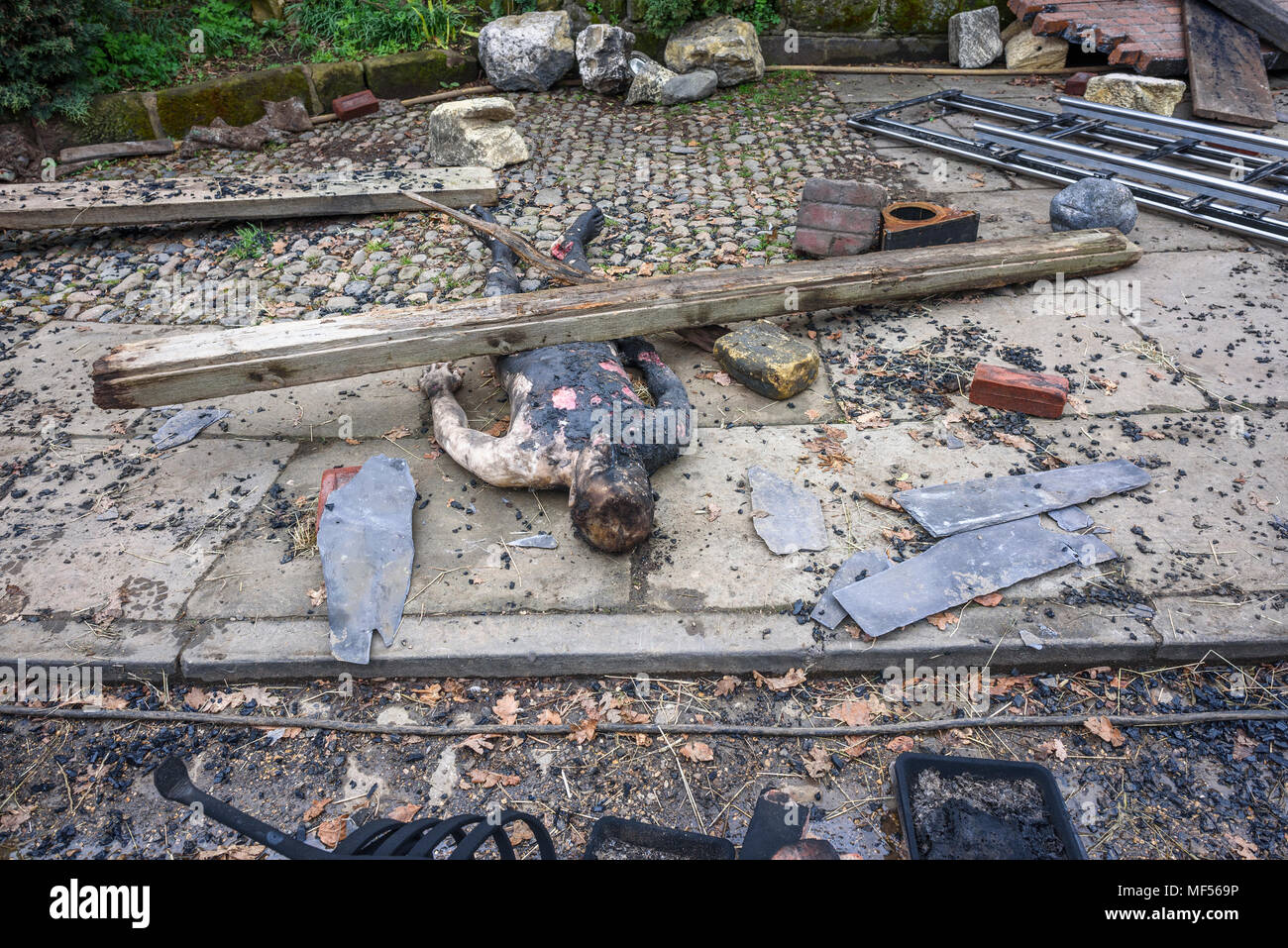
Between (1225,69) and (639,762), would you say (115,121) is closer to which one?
(639,762)

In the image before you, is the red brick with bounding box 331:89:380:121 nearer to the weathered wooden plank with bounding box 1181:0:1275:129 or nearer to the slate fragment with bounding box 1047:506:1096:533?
the slate fragment with bounding box 1047:506:1096:533

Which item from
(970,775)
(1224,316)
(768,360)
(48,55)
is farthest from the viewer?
(48,55)

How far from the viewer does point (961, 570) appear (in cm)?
342

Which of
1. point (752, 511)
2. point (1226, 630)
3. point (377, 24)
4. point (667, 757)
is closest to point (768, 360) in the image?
point (752, 511)

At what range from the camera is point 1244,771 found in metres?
2.87

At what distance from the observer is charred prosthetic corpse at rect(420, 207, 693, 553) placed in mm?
3334

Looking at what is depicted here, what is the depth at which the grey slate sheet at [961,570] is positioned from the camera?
3266 millimetres

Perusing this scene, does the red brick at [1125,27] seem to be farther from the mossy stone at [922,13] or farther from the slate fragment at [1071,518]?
the slate fragment at [1071,518]

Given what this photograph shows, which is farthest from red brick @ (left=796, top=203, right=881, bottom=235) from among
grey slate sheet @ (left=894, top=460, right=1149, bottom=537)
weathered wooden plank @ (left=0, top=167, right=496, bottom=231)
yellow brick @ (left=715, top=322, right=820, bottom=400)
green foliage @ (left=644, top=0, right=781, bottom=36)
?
green foliage @ (left=644, top=0, right=781, bottom=36)

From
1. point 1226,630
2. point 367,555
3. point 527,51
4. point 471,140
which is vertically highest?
point 527,51

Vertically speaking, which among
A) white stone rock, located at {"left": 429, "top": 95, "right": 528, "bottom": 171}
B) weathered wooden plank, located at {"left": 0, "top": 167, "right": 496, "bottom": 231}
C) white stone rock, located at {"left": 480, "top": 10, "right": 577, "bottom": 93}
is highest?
white stone rock, located at {"left": 480, "top": 10, "right": 577, "bottom": 93}

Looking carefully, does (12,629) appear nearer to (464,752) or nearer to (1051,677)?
(464,752)

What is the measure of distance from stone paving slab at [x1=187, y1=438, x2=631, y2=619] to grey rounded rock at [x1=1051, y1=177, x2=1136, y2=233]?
4.47 meters

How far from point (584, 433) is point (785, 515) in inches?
42.2
